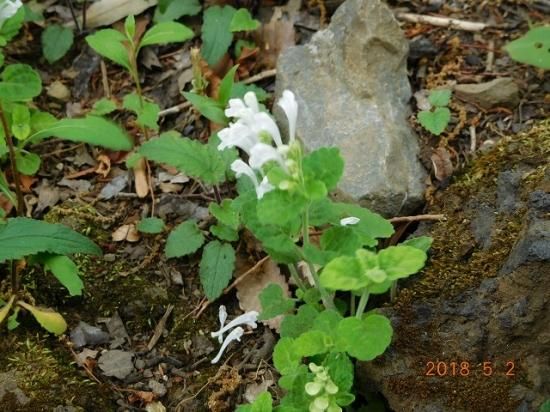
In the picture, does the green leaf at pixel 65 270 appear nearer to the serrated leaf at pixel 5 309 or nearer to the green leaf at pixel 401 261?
the serrated leaf at pixel 5 309

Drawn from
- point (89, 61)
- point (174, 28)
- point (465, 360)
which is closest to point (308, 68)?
point (174, 28)

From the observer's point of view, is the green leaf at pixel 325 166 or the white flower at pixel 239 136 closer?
the green leaf at pixel 325 166

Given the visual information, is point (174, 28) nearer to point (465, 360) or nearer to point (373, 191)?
point (373, 191)

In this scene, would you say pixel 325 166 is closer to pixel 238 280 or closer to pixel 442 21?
pixel 238 280

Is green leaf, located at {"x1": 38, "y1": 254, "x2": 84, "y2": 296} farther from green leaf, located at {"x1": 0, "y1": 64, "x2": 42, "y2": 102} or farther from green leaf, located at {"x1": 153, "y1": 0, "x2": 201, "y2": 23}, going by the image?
green leaf, located at {"x1": 153, "y1": 0, "x2": 201, "y2": 23}

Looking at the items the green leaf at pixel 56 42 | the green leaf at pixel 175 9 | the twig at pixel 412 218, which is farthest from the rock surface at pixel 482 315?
the green leaf at pixel 56 42

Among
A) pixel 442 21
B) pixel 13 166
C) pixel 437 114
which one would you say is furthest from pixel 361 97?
pixel 13 166
